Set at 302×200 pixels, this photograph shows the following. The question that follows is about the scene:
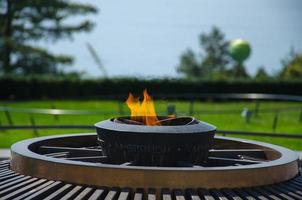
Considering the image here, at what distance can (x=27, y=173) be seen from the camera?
4.57 m

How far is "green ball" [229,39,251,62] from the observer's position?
29.8 metres

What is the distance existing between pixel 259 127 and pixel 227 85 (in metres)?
13.5

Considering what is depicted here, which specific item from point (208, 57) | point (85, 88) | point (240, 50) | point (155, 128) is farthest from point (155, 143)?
point (208, 57)

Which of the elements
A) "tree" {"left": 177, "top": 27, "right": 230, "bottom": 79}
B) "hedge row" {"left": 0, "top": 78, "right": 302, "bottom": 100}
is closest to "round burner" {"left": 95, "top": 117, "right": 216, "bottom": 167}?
"hedge row" {"left": 0, "top": 78, "right": 302, "bottom": 100}

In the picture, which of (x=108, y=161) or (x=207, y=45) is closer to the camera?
(x=108, y=161)

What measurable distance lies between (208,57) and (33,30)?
44353mm

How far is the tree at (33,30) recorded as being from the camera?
108 feet

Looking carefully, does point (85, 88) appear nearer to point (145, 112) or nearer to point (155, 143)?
point (145, 112)

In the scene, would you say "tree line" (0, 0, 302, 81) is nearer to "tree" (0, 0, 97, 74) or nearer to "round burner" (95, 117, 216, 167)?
"tree" (0, 0, 97, 74)

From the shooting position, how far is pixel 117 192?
4027 mm

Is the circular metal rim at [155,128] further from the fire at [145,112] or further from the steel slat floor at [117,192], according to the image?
the steel slat floor at [117,192]

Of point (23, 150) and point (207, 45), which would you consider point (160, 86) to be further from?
point (207, 45)

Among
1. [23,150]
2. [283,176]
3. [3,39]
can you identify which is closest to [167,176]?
[283,176]

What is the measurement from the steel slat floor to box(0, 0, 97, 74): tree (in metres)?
29.3
